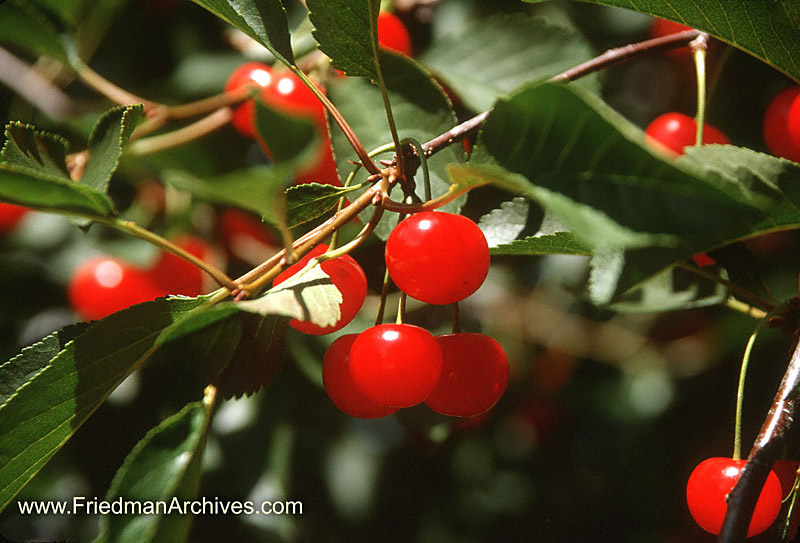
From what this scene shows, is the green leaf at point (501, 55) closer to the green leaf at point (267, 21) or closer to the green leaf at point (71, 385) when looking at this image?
the green leaf at point (267, 21)

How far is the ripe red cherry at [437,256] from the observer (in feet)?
2.07

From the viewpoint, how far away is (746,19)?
2.22 feet

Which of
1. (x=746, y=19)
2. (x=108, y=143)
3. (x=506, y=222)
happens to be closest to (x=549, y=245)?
(x=506, y=222)

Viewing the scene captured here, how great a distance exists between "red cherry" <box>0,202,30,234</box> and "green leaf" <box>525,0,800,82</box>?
1.44 meters

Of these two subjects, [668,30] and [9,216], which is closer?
[668,30]

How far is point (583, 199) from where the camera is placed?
51 centimetres

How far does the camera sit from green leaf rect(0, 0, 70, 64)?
4.13ft

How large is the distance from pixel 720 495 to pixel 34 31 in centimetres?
150

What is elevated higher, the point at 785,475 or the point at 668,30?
the point at 668,30

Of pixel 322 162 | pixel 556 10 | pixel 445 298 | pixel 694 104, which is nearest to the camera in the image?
pixel 445 298

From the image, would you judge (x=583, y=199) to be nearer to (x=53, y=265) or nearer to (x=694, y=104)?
(x=694, y=104)

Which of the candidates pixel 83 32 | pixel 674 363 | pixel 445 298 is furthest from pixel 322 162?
pixel 674 363

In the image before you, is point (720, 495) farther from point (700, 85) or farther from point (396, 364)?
point (700, 85)

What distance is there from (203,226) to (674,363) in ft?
4.26
